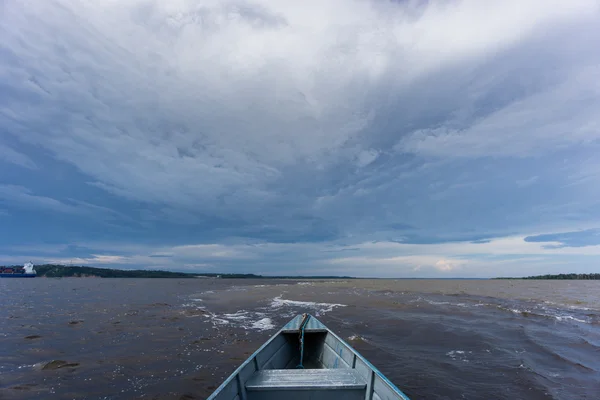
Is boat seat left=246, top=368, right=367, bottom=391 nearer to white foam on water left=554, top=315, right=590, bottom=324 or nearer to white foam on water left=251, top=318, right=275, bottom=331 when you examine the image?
white foam on water left=251, top=318, right=275, bottom=331

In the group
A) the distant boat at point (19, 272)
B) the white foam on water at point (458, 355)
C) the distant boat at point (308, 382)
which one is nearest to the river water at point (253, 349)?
the white foam on water at point (458, 355)

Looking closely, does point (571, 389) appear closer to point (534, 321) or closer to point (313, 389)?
point (313, 389)

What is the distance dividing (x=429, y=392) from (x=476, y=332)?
1026 cm

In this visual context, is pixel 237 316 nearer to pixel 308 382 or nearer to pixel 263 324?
pixel 263 324

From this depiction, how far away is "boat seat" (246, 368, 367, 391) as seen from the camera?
615 centimetres

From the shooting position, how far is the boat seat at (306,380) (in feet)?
20.2

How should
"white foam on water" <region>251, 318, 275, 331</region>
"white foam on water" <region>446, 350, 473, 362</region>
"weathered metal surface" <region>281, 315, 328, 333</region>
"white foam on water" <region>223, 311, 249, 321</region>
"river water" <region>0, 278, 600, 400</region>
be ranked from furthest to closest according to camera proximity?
1. "white foam on water" <region>223, 311, 249, 321</region>
2. "white foam on water" <region>251, 318, 275, 331</region>
3. "white foam on water" <region>446, 350, 473, 362</region>
4. "weathered metal surface" <region>281, 315, 328, 333</region>
5. "river water" <region>0, 278, 600, 400</region>

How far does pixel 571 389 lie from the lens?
916 cm

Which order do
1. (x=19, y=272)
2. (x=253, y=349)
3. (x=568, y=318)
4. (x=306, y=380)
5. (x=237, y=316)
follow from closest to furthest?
1. (x=306, y=380)
2. (x=253, y=349)
3. (x=568, y=318)
4. (x=237, y=316)
5. (x=19, y=272)

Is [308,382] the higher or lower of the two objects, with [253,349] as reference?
higher

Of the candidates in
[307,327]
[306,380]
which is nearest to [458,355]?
[307,327]

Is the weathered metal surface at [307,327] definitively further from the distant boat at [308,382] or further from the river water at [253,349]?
the river water at [253,349]

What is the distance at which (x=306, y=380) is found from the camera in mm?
6480

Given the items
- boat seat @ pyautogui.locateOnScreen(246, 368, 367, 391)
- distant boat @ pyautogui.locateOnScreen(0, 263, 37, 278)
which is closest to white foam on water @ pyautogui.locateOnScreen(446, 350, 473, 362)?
boat seat @ pyautogui.locateOnScreen(246, 368, 367, 391)
